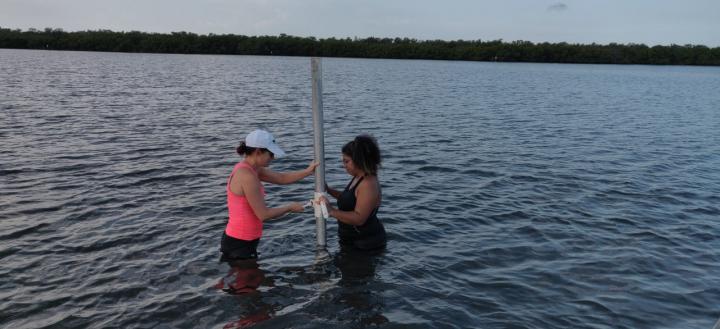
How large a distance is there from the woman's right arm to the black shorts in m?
1.00

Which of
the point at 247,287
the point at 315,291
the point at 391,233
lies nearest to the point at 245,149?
the point at 247,287

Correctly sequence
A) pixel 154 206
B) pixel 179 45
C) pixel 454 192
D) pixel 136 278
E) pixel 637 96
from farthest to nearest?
pixel 179 45 → pixel 637 96 → pixel 454 192 → pixel 154 206 → pixel 136 278

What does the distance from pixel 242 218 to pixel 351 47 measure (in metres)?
167

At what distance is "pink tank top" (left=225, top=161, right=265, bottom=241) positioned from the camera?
780 cm

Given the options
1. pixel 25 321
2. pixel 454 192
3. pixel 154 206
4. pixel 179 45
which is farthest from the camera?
pixel 179 45

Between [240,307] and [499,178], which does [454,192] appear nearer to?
[499,178]

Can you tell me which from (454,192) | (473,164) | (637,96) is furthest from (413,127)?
(637,96)

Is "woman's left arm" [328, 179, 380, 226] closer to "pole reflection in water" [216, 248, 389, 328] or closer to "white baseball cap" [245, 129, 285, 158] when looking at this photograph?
"pole reflection in water" [216, 248, 389, 328]

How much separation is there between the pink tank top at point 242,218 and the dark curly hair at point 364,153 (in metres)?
1.48

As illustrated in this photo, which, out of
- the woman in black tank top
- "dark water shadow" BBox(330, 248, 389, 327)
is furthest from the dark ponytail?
"dark water shadow" BBox(330, 248, 389, 327)

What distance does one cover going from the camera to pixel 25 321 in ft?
24.2

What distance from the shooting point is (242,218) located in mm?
8055

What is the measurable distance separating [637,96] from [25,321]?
2220 inches

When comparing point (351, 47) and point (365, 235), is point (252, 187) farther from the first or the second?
point (351, 47)
